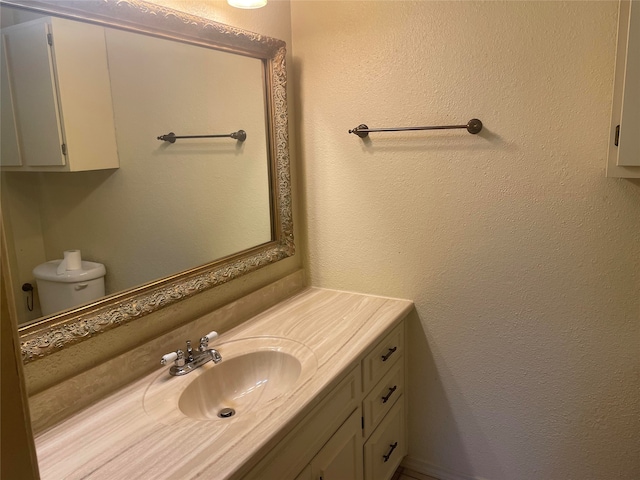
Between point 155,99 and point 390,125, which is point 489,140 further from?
point 155,99

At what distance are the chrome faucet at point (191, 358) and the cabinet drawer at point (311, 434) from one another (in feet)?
1.15

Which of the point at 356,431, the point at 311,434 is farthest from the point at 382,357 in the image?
the point at 311,434

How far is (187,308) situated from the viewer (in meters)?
1.55

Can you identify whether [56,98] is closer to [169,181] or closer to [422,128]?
[169,181]

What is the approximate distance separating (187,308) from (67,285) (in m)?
0.42

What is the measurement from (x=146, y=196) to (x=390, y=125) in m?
0.91

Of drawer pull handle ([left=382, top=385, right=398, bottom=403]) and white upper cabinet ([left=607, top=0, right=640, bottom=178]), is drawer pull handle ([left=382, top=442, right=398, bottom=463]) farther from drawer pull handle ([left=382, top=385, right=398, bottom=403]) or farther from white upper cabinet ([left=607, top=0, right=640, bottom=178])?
white upper cabinet ([left=607, top=0, right=640, bottom=178])

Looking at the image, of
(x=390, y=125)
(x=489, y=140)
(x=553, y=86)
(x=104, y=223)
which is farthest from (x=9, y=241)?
(x=553, y=86)

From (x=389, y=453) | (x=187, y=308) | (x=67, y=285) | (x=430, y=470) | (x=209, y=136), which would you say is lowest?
(x=430, y=470)

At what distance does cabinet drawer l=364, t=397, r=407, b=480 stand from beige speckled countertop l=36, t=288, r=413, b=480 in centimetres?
40

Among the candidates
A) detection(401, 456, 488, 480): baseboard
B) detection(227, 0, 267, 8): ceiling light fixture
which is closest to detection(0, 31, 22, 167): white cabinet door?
detection(227, 0, 267, 8): ceiling light fixture

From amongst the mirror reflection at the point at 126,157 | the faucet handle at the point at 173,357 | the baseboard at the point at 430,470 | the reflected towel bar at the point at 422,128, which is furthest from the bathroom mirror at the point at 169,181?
the baseboard at the point at 430,470

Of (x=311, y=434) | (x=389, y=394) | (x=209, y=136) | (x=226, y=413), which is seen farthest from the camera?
(x=389, y=394)

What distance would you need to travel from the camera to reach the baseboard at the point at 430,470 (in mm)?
1953
